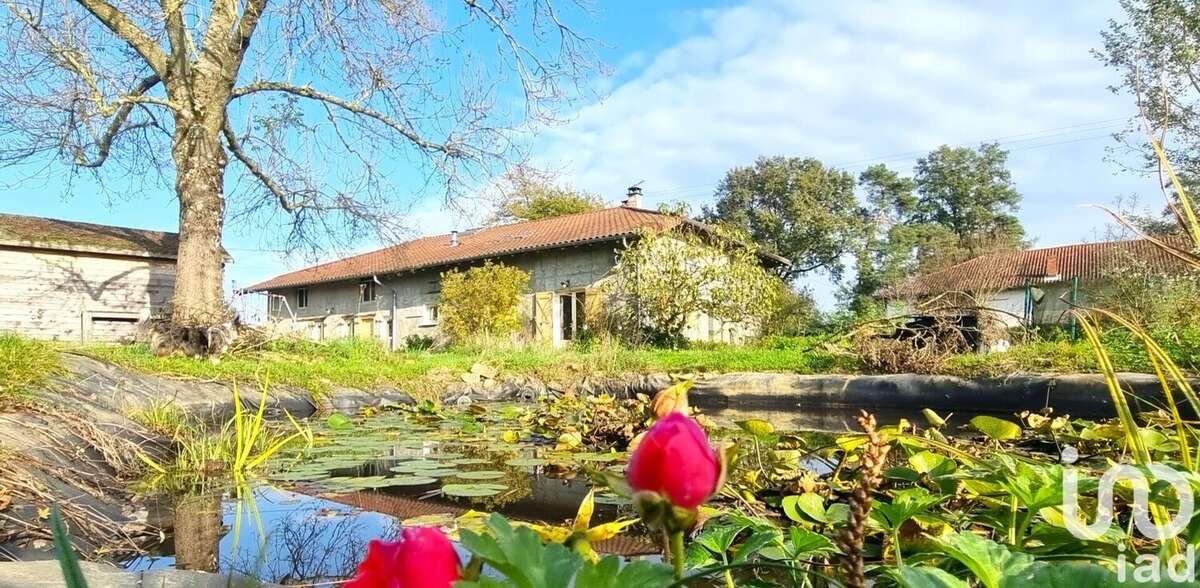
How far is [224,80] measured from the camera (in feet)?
31.9

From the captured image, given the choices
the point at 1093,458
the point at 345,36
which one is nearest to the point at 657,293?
the point at 345,36

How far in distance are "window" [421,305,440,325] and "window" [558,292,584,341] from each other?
13.0 ft

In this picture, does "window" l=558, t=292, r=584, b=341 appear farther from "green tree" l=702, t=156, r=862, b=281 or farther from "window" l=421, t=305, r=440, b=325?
"green tree" l=702, t=156, r=862, b=281

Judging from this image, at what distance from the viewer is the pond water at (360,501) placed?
1.71m

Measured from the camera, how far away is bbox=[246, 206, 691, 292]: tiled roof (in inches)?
623

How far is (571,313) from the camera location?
55.0ft

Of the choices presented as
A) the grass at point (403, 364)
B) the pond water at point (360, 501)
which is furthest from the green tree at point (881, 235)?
the pond water at point (360, 501)

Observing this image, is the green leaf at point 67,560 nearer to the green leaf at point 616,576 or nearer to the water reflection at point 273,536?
the green leaf at point 616,576

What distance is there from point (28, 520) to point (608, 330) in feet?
43.5

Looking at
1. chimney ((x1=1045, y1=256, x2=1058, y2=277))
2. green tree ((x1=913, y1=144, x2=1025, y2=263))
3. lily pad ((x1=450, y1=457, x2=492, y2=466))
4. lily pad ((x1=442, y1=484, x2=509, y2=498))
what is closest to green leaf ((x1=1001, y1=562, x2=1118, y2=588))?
lily pad ((x1=442, y1=484, x2=509, y2=498))

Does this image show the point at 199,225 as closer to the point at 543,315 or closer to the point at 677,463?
the point at 543,315

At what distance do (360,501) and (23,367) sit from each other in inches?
80.3

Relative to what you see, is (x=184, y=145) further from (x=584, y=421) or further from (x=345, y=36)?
(x=584, y=421)

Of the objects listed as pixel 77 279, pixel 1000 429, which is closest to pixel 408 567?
pixel 1000 429
